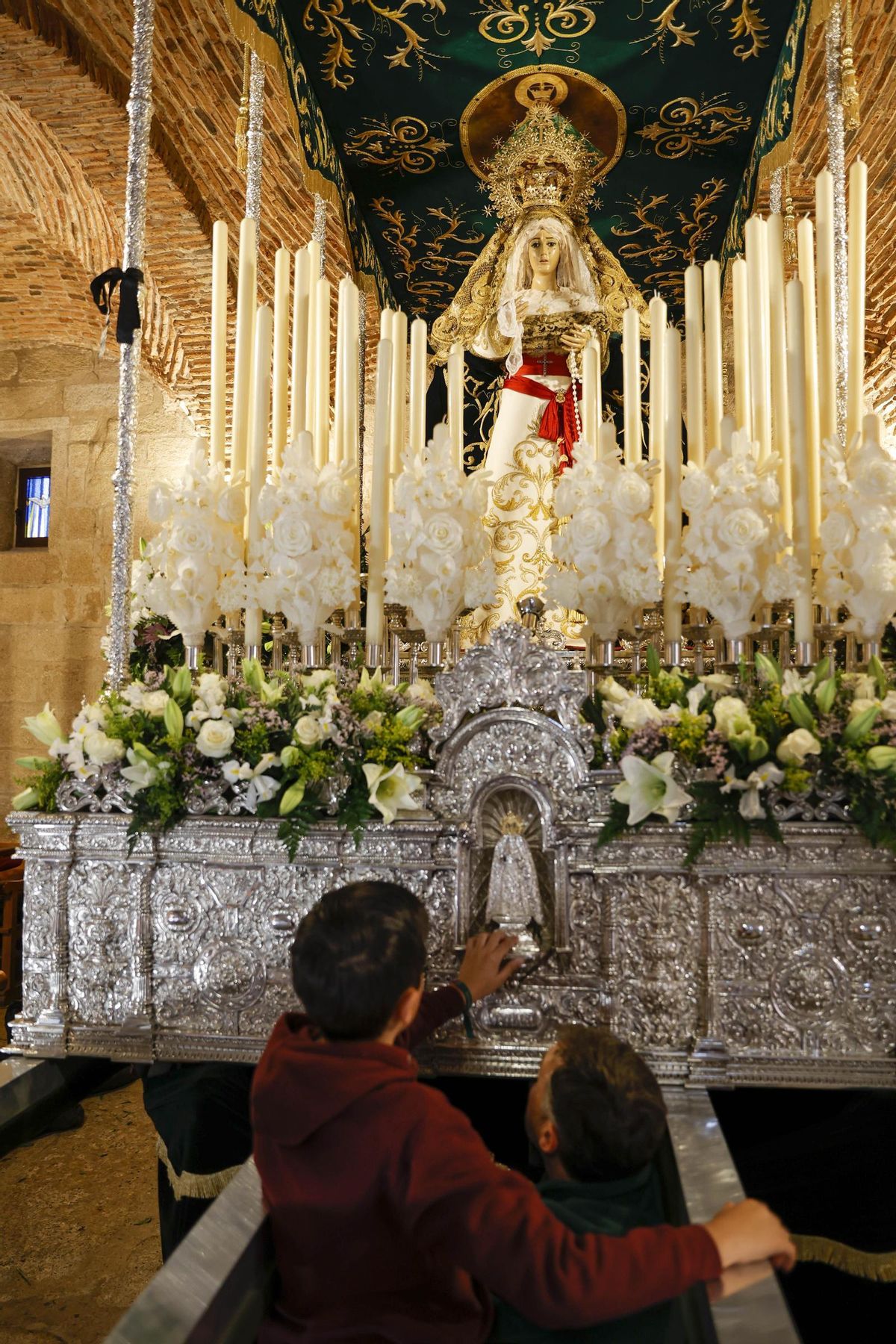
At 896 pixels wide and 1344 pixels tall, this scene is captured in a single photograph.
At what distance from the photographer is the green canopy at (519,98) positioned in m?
3.51

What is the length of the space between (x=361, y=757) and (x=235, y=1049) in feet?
2.66

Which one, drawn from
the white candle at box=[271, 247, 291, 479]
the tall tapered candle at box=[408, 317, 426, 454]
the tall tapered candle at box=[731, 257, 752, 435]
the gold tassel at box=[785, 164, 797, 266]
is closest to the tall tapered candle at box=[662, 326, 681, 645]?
the tall tapered candle at box=[731, 257, 752, 435]

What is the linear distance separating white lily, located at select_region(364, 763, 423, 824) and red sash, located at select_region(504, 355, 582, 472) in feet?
7.15

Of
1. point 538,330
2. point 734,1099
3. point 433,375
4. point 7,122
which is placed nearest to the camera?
point 734,1099

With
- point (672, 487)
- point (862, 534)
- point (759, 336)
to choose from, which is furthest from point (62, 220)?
point (862, 534)

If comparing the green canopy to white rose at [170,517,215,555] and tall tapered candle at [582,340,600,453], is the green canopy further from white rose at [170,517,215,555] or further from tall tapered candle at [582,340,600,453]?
white rose at [170,517,215,555]

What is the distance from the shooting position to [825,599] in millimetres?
2494

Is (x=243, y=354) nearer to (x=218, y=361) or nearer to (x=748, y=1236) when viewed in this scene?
(x=218, y=361)

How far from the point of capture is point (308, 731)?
2.26 meters

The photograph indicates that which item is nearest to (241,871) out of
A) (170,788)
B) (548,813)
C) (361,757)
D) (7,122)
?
(170,788)

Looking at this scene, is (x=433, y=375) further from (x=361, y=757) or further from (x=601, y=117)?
(x=361, y=757)

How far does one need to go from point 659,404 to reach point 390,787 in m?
1.41

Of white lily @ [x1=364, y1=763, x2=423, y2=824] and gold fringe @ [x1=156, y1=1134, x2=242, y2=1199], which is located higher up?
white lily @ [x1=364, y1=763, x2=423, y2=824]

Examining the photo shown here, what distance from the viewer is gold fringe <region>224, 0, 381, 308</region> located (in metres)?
3.16
